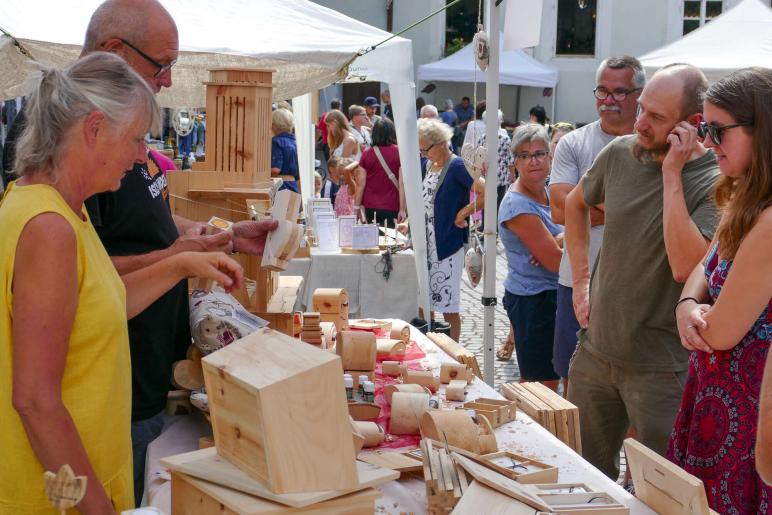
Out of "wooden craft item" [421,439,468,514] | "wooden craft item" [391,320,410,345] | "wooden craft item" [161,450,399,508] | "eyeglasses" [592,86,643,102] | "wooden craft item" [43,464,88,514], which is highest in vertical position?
"eyeglasses" [592,86,643,102]

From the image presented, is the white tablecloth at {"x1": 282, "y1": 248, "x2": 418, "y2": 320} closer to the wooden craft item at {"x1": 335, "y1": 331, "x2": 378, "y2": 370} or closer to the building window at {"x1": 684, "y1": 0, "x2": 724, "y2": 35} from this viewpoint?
the wooden craft item at {"x1": 335, "y1": 331, "x2": 378, "y2": 370}

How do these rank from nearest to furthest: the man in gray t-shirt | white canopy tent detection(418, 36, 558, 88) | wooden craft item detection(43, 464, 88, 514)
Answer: wooden craft item detection(43, 464, 88, 514) < the man in gray t-shirt < white canopy tent detection(418, 36, 558, 88)

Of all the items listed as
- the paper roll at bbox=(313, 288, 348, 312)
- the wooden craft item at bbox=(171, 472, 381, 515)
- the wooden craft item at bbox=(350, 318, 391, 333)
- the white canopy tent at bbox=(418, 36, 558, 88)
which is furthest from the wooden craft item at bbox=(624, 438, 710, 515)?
the white canopy tent at bbox=(418, 36, 558, 88)

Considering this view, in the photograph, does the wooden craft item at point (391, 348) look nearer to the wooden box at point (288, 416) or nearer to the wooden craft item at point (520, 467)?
the wooden craft item at point (520, 467)

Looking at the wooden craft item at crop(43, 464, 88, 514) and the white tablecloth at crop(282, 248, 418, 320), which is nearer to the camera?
the wooden craft item at crop(43, 464, 88, 514)

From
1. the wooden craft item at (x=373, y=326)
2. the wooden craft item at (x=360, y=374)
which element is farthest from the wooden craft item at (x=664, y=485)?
the wooden craft item at (x=373, y=326)

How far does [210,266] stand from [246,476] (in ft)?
1.90

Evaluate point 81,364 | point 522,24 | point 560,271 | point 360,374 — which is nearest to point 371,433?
point 360,374

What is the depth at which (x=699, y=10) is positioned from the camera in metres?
21.8

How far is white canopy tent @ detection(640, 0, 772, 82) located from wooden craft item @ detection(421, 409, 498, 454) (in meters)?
6.58

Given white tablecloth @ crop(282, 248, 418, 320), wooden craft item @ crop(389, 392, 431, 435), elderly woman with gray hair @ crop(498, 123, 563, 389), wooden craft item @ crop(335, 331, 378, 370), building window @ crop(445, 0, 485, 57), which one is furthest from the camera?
building window @ crop(445, 0, 485, 57)

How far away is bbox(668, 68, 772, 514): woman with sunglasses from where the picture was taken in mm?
2178

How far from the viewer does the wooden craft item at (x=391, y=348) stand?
3.26 meters

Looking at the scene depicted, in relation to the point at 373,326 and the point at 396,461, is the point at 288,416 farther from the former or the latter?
the point at 373,326
